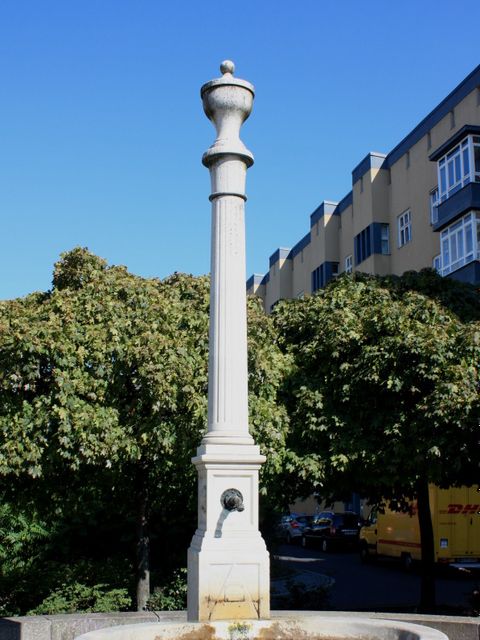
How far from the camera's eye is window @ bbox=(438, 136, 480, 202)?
30.8 meters

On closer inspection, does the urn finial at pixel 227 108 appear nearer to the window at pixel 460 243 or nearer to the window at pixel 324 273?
the window at pixel 460 243

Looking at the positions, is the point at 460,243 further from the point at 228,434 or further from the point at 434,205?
the point at 228,434

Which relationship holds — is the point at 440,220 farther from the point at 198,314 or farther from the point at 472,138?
the point at 198,314

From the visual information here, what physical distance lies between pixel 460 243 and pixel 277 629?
83.4ft

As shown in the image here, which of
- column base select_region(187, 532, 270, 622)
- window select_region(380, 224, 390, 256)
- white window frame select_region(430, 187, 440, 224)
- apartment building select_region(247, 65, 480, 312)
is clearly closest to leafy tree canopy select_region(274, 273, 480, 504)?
column base select_region(187, 532, 270, 622)

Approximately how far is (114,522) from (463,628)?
7.93m

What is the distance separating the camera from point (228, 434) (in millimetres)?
8898

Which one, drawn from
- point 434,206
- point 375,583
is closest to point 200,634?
point 375,583

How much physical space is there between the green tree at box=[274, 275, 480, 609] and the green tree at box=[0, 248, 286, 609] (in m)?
1.00

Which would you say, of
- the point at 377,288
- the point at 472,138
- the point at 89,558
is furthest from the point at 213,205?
the point at 472,138

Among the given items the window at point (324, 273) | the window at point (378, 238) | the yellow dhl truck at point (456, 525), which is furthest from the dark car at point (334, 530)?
the window at point (324, 273)

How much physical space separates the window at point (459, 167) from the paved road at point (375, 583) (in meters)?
14.5

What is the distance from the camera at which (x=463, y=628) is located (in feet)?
30.5

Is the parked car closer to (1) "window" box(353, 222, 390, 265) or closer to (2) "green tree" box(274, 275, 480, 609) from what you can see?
Result: (1) "window" box(353, 222, 390, 265)
